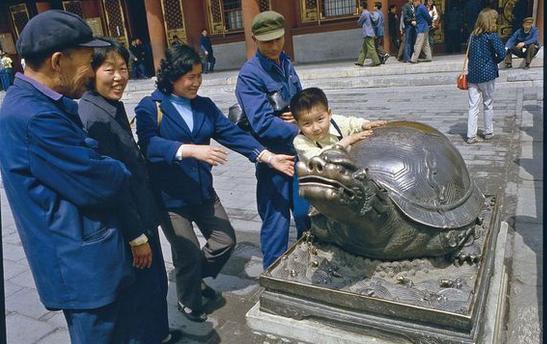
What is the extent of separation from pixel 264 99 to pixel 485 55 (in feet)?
14.5

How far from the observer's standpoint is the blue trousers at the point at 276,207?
122 inches

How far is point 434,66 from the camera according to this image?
11.7 metres

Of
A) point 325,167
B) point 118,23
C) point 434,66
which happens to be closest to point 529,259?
point 325,167

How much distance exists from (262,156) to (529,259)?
211cm

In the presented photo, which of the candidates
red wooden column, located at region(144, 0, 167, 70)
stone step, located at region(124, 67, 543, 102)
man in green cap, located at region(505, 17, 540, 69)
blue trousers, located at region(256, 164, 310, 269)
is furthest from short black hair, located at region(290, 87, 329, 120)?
red wooden column, located at region(144, 0, 167, 70)

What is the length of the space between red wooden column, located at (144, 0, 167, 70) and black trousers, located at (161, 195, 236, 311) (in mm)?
14136

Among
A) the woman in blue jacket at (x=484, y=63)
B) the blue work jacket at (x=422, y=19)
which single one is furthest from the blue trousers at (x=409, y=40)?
the woman in blue jacket at (x=484, y=63)

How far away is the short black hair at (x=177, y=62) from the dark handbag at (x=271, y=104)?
20.6 inches

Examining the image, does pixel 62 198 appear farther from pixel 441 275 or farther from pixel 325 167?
pixel 441 275

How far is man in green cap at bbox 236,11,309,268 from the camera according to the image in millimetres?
2891

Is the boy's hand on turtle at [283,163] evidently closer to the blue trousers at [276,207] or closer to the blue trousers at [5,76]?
the blue trousers at [276,207]

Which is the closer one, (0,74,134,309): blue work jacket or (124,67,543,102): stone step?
(0,74,134,309): blue work jacket

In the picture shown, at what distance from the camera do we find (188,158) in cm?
278

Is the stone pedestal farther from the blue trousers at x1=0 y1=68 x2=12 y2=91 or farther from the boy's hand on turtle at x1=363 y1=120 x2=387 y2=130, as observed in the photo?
the blue trousers at x1=0 y1=68 x2=12 y2=91
